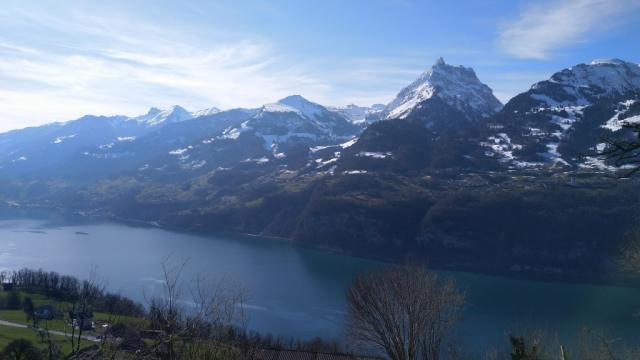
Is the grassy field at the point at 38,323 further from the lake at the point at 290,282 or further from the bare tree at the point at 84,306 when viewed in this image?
the bare tree at the point at 84,306

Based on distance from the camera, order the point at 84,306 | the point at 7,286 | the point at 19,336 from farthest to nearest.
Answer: the point at 7,286 < the point at 19,336 < the point at 84,306

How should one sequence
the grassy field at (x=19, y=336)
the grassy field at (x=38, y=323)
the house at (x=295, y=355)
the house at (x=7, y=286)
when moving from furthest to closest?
the house at (x=7, y=286) → the grassy field at (x=19, y=336) → the grassy field at (x=38, y=323) → the house at (x=295, y=355)

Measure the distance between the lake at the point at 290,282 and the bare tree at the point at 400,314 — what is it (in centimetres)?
1499

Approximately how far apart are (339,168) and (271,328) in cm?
13232

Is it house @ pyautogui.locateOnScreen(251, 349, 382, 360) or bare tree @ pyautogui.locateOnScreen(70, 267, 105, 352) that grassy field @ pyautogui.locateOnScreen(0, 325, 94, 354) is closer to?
house @ pyautogui.locateOnScreen(251, 349, 382, 360)

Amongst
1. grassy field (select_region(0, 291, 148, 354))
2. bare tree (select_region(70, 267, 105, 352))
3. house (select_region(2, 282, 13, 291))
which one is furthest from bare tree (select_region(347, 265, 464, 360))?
house (select_region(2, 282, 13, 291))

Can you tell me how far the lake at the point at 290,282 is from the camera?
214ft

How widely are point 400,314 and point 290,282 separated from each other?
6661 centimetres

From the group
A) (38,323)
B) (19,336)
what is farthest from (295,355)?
(38,323)

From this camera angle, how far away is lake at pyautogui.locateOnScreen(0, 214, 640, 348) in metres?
65.3

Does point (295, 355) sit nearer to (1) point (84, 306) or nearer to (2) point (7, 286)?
(1) point (84, 306)

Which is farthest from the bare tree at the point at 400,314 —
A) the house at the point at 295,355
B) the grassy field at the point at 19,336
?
the grassy field at the point at 19,336

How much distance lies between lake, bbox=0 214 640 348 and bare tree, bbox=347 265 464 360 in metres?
15.0

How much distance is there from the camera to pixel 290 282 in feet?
295
